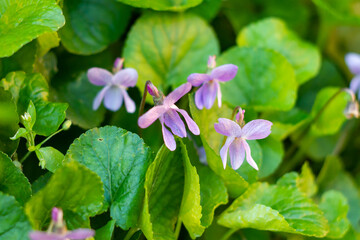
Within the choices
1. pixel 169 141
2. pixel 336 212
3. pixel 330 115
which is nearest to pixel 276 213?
pixel 169 141

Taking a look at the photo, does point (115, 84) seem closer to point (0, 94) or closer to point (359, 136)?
point (0, 94)

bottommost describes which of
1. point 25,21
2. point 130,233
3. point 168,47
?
point 130,233

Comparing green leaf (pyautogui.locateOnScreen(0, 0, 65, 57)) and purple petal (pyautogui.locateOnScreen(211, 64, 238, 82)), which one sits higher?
green leaf (pyautogui.locateOnScreen(0, 0, 65, 57))

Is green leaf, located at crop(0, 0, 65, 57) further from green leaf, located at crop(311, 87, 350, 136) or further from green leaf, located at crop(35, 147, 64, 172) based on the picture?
green leaf, located at crop(311, 87, 350, 136)

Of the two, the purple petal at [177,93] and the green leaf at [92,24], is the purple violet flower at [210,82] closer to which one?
the purple petal at [177,93]

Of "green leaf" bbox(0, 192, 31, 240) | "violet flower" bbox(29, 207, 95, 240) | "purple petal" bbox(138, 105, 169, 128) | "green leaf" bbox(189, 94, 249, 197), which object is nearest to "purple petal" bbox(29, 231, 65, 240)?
"violet flower" bbox(29, 207, 95, 240)

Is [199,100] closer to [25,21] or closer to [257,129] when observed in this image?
[257,129]

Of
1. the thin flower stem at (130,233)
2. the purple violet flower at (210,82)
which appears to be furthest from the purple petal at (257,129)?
the thin flower stem at (130,233)
